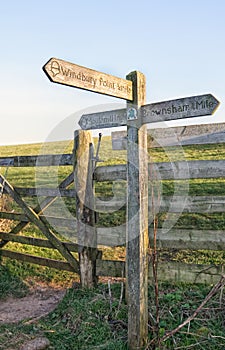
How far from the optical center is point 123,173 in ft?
15.5

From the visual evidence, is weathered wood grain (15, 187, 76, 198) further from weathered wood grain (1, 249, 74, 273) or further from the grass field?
the grass field

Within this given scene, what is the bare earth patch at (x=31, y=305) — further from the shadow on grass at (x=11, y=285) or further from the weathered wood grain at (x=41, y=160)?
the weathered wood grain at (x=41, y=160)

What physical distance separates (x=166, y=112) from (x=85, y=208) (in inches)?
82.7

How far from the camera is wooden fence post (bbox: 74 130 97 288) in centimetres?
485

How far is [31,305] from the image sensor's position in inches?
201

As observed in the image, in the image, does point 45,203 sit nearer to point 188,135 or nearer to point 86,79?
point 188,135

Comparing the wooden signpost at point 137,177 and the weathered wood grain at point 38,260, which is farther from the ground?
the wooden signpost at point 137,177

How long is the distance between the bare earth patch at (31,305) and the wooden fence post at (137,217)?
159 cm

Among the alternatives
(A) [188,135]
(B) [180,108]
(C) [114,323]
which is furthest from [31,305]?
(B) [180,108]

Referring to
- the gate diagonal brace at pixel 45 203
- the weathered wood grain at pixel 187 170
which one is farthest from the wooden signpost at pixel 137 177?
the gate diagonal brace at pixel 45 203

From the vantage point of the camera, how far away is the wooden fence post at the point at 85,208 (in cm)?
485

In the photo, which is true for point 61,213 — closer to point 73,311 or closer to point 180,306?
point 73,311

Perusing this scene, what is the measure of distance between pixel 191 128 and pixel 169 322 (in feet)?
7.32

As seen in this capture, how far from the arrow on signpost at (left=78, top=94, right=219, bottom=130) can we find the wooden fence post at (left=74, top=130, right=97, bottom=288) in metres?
1.08
